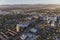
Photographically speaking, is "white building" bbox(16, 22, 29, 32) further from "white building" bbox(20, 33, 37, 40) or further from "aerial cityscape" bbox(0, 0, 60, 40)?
"white building" bbox(20, 33, 37, 40)

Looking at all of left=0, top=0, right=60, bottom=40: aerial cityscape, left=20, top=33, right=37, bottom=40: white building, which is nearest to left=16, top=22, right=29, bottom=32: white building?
left=0, top=0, right=60, bottom=40: aerial cityscape

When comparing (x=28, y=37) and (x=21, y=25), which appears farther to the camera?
(x=21, y=25)

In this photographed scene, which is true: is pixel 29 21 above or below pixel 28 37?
above

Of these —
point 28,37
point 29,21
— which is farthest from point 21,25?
point 28,37

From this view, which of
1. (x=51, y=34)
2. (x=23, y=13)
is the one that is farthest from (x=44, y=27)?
(x=23, y=13)

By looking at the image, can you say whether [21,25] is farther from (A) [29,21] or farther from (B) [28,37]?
(B) [28,37]

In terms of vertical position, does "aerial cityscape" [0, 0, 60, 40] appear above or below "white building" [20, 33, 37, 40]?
above

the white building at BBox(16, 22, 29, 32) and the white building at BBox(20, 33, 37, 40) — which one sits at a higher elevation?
the white building at BBox(16, 22, 29, 32)

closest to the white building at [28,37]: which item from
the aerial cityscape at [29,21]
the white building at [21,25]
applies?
the aerial cityscape at [29,21]

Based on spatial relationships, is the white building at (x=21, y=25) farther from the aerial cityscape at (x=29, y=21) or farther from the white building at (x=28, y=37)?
the white building at (x=28, y=37)
